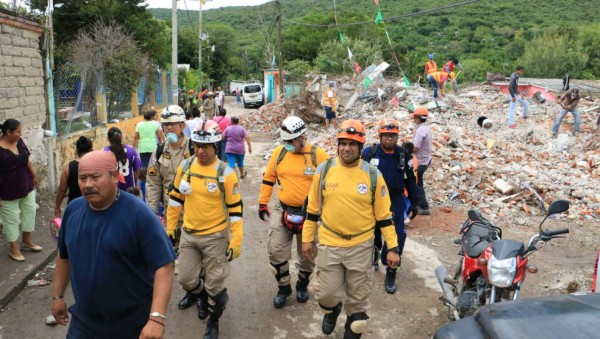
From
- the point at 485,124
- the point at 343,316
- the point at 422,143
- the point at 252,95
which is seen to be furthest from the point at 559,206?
the point at 252,95

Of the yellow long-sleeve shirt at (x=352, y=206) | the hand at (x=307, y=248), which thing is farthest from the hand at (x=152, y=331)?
the hand at (x=307, y=248)

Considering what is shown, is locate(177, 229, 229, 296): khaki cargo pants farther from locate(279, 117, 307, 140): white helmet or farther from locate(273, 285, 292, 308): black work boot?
locate(279, 117, 307, 140): white helmet

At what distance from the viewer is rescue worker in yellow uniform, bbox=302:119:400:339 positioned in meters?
3.83

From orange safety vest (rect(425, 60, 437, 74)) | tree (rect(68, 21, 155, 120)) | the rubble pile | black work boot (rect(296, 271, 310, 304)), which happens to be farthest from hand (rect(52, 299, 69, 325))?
orange safety vest (rect(425, 60, 437, 74))

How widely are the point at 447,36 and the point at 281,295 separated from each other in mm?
56349

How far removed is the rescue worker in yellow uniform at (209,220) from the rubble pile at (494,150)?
5.51 m

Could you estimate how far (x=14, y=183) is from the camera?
5523mm

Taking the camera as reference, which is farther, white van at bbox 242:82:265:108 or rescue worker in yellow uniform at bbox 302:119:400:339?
white van at bbox 242:82:265:108

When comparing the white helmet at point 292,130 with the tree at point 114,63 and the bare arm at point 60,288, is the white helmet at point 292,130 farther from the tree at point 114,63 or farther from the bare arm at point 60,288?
the tree at point 114,63

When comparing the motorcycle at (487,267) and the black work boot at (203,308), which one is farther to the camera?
the black work boot at (203,308)

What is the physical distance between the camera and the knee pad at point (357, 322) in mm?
3885

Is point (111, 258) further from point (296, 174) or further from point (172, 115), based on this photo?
point (172, 115)

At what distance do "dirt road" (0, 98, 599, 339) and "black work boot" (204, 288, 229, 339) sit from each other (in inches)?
6.7

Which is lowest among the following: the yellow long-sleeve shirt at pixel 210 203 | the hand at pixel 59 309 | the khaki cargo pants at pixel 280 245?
the khaki cargo pants at pixel 280 245
